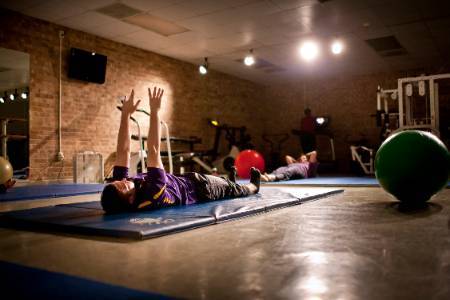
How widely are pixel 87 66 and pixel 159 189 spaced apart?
5.22 meters

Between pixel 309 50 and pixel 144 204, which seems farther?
pixel 309 50

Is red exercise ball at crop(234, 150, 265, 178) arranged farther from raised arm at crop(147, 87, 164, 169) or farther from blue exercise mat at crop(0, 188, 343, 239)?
raised arm at crop(147, 87, 164, 169)

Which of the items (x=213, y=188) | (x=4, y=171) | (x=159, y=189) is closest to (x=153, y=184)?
(x=159, y=189)

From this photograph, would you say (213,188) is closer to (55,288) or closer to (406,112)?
(55,288)

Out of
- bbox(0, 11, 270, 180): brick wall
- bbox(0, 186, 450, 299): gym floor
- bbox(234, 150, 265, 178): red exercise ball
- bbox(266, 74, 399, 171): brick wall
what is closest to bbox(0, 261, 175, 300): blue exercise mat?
bbox(0, 186, 450, 299): gym floor

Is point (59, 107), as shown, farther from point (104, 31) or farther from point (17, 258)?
point (17, 258)

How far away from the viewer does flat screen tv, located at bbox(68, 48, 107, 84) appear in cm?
725

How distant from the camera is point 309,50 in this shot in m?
8.97

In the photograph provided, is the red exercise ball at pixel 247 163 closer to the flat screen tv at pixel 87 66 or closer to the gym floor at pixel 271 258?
the flat screen tv at pixel 87 66

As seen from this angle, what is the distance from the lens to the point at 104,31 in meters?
7.49

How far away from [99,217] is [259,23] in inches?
213

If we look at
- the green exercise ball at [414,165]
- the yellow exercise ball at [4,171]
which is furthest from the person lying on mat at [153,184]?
the yellow exercise ball at [4,171]

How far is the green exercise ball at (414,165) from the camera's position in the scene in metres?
3.29

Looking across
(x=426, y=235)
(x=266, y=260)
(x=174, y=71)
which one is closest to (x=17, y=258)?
(x=266, y=260)
